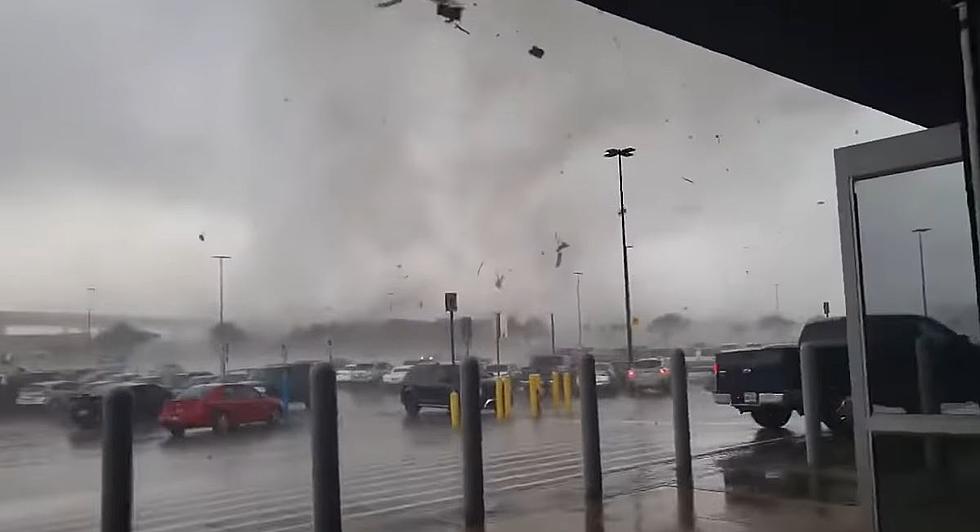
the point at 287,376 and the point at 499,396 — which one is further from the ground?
the point at 287,376

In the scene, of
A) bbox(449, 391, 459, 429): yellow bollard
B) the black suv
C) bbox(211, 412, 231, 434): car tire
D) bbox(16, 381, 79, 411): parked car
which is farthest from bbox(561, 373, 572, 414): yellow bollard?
bbox(16, 381, 79, 411): parked car

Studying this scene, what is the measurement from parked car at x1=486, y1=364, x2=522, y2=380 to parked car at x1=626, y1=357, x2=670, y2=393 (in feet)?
8.95

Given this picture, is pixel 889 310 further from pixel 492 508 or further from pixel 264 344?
pixel 264 344

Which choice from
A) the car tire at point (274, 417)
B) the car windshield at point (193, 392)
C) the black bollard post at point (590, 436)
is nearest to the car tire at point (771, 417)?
the black bollard post at point (590, 436)

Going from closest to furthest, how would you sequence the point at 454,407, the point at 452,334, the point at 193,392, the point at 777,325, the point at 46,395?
the point at 46,395
the point at 193,392
the point at 452,334
the point at 777,325
the point at 454,407

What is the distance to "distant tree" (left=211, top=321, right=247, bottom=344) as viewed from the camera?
11398 mm

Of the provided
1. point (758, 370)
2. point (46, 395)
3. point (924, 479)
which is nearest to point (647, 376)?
point (758, 370)

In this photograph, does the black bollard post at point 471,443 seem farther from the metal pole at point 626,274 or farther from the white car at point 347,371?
the metal pole at point 626,274

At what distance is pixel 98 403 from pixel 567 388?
41.0 ft

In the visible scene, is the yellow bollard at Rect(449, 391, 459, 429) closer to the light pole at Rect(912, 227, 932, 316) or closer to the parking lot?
the parking lot

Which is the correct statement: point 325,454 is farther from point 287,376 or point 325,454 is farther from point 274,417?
point 274,417

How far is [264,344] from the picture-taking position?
1202 centimetres

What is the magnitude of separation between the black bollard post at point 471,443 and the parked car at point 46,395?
564 centimetres

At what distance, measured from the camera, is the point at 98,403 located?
7.60 meters
